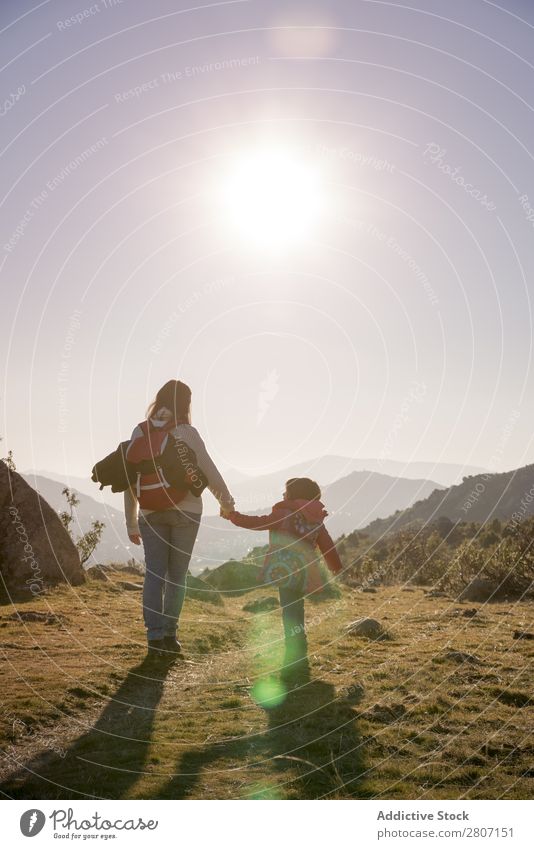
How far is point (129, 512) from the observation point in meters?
8.45

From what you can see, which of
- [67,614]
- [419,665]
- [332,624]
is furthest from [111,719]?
[332,624]

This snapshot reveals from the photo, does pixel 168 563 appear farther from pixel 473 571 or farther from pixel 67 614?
pixel 473 571

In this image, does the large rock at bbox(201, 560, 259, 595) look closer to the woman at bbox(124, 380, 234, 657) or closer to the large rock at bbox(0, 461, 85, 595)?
the large rock at bbox(0, 461, 85, 595)

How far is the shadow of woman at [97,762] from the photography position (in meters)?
4.77

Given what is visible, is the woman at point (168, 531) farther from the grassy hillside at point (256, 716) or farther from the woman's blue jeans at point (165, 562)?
the grassy hillside at point (256, 716)

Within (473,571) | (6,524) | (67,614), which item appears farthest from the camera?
(473,571)

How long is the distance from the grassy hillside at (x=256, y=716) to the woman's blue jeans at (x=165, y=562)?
573 millimetres

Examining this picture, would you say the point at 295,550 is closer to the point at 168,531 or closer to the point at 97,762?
the point at 168,531

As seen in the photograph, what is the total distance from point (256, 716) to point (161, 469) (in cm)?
308

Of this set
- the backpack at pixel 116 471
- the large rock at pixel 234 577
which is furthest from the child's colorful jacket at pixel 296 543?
the large rock at pixel 234 577

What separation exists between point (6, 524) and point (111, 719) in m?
8.96

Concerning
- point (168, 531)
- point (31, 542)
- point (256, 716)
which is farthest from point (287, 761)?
point (31, 542)

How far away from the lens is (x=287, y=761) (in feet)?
17.1

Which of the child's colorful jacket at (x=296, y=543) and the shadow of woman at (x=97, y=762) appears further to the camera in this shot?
the child's colorful jacket at (x=296, y=543)
